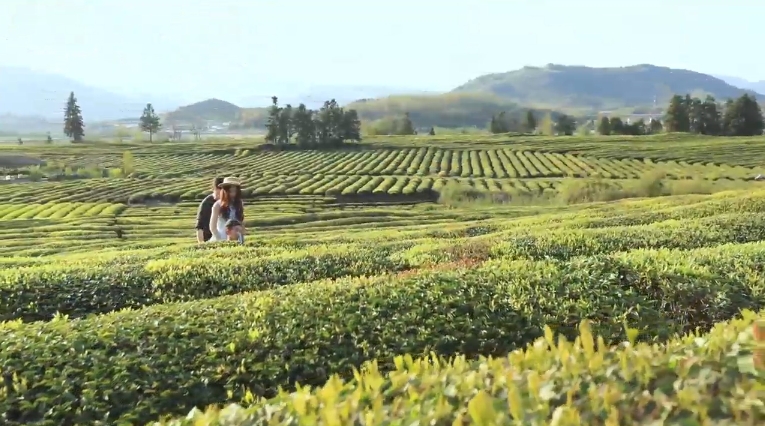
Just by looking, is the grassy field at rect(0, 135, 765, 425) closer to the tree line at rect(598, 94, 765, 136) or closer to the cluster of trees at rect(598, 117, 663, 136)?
the tree line at rect(598, 94, 765, 136)

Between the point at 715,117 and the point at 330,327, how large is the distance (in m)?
135

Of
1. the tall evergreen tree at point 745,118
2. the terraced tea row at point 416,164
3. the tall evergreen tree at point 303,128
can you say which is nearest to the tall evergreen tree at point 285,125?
the tall evergreen tree at point 303,128

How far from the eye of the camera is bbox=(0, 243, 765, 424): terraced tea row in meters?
5.76

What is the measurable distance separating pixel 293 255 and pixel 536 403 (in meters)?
9.08

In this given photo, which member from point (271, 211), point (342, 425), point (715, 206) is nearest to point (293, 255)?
point (342, 425)

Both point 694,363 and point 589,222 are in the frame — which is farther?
point 589,222

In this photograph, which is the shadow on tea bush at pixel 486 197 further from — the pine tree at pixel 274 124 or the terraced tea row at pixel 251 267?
the pine tree at pixel 274 124

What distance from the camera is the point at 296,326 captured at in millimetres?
6805

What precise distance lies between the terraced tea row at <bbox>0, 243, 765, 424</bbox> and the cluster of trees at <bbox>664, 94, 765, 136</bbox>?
129m

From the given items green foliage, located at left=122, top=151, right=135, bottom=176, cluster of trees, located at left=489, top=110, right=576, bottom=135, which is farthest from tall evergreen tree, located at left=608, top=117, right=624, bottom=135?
green foliage, located at left=122, top=151, right=135, bottom=176

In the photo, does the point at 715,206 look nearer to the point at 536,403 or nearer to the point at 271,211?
the point at 536,403

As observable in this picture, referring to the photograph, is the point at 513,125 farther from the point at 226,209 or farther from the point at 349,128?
the point at 226,209

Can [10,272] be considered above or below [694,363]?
below

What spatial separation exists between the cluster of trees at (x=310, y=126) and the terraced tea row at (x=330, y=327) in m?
119
